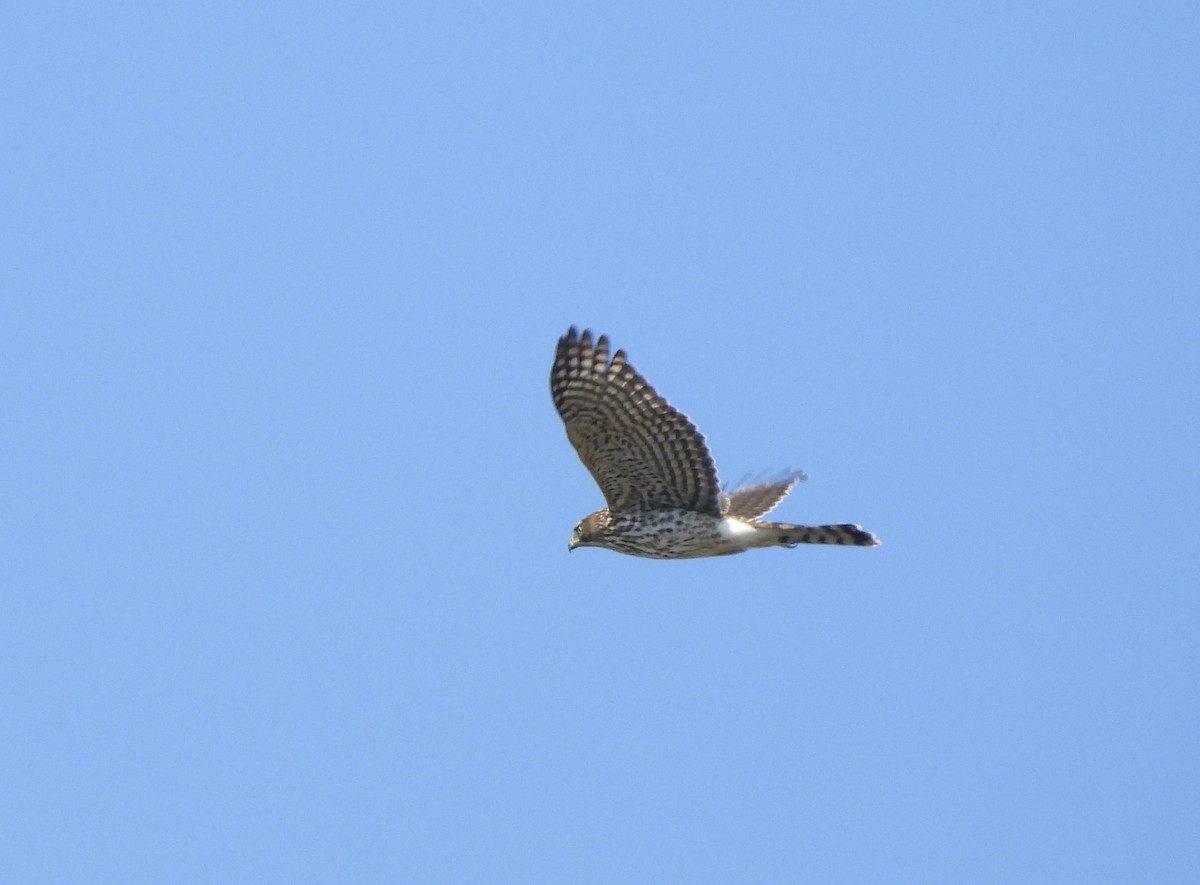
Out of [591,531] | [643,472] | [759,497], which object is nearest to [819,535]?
[643,472]

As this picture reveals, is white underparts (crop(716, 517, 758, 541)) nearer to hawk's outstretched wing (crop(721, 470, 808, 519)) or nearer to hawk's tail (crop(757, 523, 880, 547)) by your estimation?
hawk's tail (crop(757, 523, 880, 547))

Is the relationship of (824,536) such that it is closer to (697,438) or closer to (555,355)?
(697,438)

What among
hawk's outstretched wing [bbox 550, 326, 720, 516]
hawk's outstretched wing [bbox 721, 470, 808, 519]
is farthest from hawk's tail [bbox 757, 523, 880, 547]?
hawk's outstretched wing [bbox 721, 470, 808, 519]

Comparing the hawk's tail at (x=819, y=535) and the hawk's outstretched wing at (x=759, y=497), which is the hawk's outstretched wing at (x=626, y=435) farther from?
the hawk's outstretched wing at (x=759, y=497)

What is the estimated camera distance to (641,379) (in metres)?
12.8

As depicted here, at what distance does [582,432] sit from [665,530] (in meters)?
0.97

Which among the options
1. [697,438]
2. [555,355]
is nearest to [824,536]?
[697,438]

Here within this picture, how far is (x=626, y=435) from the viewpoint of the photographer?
13.1 m

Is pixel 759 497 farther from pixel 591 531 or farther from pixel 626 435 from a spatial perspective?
pixel 626 435

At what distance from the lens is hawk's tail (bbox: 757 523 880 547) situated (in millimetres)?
13000

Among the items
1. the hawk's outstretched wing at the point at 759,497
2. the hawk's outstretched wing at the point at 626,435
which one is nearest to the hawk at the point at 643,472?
the hawk's outstretched wing at the point at 626,435

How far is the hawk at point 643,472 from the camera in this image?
12.8 m

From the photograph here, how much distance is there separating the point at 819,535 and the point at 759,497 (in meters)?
2.20

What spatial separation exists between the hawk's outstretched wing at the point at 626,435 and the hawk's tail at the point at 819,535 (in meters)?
0.46
